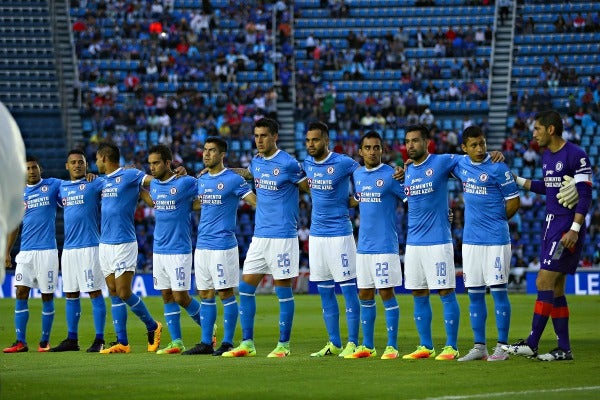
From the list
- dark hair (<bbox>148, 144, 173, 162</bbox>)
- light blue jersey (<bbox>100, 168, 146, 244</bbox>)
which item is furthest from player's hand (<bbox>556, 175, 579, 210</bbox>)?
light blue jersey (<bbox>100, 168, 146, 244</bbox>)

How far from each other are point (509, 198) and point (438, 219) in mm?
880

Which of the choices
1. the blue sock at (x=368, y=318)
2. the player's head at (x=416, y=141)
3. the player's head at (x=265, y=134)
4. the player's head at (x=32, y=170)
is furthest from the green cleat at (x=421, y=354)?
the player's head at (x=32, y=170)

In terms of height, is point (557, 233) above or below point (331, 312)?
above

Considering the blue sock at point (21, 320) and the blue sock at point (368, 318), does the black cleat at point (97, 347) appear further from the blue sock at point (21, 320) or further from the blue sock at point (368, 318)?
the blue sock at point (368, 318)

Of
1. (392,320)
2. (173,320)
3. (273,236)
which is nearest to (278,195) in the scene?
(273,236)

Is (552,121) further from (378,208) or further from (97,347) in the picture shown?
(97,347)

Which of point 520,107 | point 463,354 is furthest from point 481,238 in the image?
point 520,107

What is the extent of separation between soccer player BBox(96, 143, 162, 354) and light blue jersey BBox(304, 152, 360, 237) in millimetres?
2694

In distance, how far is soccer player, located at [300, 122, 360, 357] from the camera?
600 inches

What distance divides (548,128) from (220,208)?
4475 mm

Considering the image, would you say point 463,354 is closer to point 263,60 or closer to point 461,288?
point 461,288

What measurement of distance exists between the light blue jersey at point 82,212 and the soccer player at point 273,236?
276 cm

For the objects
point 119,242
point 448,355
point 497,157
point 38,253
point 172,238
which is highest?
point 497,157

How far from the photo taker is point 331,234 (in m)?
15.3
